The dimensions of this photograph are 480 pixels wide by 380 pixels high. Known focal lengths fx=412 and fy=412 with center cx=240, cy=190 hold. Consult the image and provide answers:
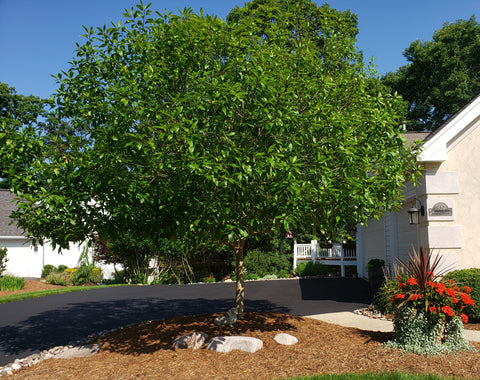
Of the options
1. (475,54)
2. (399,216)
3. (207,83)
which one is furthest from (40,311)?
(475,54)

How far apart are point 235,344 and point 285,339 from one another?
1029 mm

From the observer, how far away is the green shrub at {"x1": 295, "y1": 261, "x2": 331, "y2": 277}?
23547 mm

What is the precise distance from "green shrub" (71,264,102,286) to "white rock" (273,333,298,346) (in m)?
18.3

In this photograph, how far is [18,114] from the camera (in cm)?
4525

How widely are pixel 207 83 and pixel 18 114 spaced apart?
152ft

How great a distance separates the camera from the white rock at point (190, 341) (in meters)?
7.84

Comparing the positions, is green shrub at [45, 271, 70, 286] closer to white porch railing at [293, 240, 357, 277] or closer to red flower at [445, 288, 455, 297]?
white porch railing at [293, 240, 357, 277]

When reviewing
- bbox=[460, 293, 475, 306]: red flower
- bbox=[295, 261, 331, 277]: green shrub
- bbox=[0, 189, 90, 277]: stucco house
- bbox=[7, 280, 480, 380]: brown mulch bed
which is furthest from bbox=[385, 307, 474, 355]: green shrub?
bbox=[0, 189, 90, 277]: stucco house

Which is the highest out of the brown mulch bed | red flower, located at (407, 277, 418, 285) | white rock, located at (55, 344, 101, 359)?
red flower, located at (407, 277, 418, 285)

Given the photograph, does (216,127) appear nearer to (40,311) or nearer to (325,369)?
(325,369)

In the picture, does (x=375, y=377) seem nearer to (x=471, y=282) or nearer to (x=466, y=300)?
(x=466, y=300)

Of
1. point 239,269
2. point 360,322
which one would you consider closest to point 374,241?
point 360,322

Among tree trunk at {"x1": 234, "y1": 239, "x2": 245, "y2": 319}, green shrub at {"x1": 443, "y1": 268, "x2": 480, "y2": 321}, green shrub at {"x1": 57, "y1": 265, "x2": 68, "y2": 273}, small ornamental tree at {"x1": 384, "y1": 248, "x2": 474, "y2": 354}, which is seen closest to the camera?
small ornamental tree at {"x1": 384, "y1": 248, "x2": 474, "y2": 354}

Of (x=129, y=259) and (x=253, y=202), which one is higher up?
(x=253, y=202)
